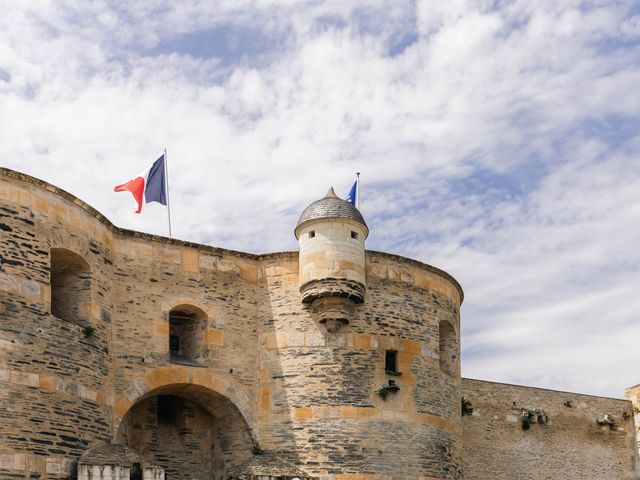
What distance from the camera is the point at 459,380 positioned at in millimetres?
27109

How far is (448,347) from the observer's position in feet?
88.5

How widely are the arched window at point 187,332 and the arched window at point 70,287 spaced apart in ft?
8.48

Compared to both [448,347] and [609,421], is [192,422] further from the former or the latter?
[609,421]

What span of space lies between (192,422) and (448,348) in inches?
270

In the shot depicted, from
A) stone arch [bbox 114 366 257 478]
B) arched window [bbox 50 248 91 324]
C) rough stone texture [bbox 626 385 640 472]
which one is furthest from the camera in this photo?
rough stone texture [bbox 626 385 640 472]

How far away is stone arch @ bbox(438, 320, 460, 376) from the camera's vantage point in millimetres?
26812

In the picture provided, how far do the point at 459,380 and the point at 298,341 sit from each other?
5.04 meters

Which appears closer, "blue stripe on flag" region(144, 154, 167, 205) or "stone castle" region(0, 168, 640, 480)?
"stone castle" region(0, 168, 640, 480)

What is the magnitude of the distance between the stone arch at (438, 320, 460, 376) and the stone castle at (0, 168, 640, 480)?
0.05 m

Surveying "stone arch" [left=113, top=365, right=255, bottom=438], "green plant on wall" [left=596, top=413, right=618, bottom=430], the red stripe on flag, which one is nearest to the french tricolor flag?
the red stripe on flag

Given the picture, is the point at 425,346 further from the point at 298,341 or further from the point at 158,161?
the point at 158,161

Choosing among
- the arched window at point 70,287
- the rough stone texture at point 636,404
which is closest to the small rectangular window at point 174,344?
the arched window at point 70,287

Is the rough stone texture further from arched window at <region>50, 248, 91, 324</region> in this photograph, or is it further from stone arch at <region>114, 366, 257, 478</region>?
arched window at <region>50, 248, 91, 324</region>

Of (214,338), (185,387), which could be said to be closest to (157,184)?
(214,338)
